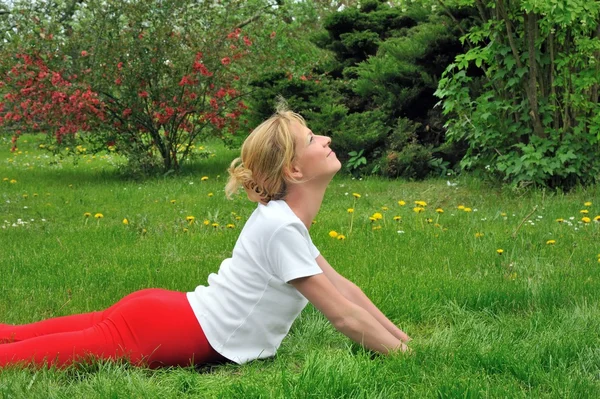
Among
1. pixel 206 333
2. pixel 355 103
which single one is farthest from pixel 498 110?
pixel 206 333

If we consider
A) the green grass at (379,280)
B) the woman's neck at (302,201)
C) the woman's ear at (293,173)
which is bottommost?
the green grass at (379,280)

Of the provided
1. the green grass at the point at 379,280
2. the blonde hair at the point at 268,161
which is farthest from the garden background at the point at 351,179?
→ the blonde hair at the point at 268,161

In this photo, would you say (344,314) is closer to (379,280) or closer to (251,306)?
(251,306)

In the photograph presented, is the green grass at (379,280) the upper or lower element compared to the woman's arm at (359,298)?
lower

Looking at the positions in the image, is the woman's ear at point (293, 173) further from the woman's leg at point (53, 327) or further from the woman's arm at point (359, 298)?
the woman's leg at point (53, 327)

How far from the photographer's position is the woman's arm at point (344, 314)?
2.65 metres

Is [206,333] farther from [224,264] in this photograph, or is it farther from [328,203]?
[328,203]

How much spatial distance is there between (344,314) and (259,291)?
317mm

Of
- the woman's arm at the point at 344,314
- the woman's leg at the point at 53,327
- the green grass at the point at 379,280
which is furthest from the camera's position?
the woman's leg at the point at 53,327

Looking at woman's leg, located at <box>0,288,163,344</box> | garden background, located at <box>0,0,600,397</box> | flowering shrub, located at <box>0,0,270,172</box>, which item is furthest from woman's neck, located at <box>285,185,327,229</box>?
flowering shrub, located at <box>0,0,270,172</box>

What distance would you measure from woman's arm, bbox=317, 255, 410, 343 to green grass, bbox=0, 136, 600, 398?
11cm

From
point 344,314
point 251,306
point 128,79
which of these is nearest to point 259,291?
point 251,306

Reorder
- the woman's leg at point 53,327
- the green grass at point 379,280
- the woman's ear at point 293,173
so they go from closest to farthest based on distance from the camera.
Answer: the green grass at point 379,280 → the woman's ear at point 293,173 → the woman's leg at point 53,327

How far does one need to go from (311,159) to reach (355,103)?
22.5 feet
